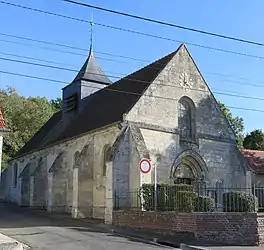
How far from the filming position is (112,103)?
26406mm

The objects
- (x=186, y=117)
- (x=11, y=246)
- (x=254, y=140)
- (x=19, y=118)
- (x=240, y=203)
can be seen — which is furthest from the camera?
(x=254, y=140)

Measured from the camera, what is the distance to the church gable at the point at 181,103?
23344 mm

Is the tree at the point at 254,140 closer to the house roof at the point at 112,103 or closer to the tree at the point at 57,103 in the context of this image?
the tree at the point at 57,103

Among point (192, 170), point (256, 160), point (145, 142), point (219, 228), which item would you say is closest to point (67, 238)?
point (219, 228)

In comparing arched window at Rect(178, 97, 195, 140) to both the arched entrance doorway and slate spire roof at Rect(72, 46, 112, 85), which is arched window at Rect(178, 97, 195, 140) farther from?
slate spire roof at Rect(72, 46, 112, 85)

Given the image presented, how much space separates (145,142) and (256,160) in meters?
16.0

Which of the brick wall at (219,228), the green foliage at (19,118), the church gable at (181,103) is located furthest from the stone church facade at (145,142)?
the green foliage at (19,118)

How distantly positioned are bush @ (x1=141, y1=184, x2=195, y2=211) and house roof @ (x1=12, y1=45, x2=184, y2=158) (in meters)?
4.56

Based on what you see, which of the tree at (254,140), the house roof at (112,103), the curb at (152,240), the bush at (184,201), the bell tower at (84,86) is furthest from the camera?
the tree at (254,140)

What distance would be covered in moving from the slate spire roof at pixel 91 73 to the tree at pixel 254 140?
2840cm

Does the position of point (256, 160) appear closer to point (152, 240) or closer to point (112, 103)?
point (112, 103)

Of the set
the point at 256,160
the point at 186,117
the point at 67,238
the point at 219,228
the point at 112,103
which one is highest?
the point at 112,103

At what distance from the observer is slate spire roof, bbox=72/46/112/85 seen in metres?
32.3

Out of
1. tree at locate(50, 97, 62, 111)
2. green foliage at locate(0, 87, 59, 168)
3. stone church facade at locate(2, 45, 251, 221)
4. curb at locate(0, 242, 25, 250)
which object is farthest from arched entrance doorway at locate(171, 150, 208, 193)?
tree at locate(50, 97, 62, 111)
